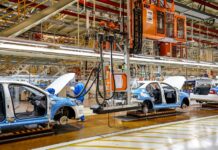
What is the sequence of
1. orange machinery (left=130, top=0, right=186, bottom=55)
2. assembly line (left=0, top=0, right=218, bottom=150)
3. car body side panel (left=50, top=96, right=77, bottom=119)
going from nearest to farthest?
assembly line (left=0, top=0, right=218, bottom=150) < car body side panel (left=50, top=96, right=77, bottom=119) < orange machinery (left=130, top=0, right=186, bottom=55)

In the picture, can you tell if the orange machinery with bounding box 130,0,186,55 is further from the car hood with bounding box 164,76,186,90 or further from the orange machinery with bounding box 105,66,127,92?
the car hood with bounding box 164,76,186,90

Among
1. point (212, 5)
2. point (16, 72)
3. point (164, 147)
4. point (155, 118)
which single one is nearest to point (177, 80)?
point (155, 118)

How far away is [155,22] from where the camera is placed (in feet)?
28.3

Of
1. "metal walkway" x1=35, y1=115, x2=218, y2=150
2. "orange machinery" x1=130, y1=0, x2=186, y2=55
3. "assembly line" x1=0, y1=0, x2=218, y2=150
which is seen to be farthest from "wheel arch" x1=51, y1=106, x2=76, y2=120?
"orange machinery" x1=130, y1=0, x2=186, y2=55

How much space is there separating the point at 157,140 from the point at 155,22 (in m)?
4.77

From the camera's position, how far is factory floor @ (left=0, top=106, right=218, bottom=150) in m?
5.23

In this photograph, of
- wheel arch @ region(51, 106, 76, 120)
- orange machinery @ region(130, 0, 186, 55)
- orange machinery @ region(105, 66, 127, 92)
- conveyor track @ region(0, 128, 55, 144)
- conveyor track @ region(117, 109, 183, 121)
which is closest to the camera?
conveyor track @ region(0, 128, 55, 144)

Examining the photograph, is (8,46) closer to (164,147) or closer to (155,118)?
(164,147)

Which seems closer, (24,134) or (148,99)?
(24,134)

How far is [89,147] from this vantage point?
5137 millimetres

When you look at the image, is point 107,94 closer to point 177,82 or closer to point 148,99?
point 148,99

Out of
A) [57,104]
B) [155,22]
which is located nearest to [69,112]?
[57,104]

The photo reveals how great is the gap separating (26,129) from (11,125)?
0.93 metres

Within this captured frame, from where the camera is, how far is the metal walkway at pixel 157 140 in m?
5.13
